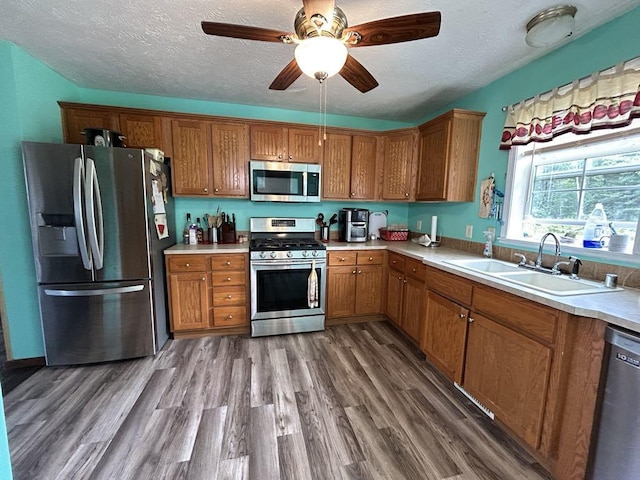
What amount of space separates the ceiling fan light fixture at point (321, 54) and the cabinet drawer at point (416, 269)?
A: 68.9 inches

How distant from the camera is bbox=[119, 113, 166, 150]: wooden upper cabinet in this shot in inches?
103

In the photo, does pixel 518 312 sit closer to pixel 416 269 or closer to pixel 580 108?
pixel 416 269

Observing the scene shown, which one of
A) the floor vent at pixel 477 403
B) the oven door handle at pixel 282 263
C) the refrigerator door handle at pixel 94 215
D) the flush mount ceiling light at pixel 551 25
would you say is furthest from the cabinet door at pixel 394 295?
the refrigerator door handle at pixel 94 215

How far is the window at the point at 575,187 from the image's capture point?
1.59 metres

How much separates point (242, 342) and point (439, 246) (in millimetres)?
2383

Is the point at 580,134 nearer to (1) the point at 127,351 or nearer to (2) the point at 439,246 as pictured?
(2) the point at 439,246

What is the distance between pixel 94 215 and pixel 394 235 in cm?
303

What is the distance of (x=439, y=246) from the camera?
9.87 ft

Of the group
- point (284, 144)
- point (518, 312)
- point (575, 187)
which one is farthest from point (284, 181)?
point (575, 187)

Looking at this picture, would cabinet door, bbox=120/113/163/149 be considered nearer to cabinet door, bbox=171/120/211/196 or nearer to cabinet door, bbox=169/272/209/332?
cabinet door, bbox=171/120/211/196

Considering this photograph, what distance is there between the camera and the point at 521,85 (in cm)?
214

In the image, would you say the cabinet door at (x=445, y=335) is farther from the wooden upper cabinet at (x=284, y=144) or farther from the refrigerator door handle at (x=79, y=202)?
the refrigerator door handle at (x=79, y=202)

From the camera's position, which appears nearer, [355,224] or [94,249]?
[94,249]

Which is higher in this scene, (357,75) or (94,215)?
(357,75)
